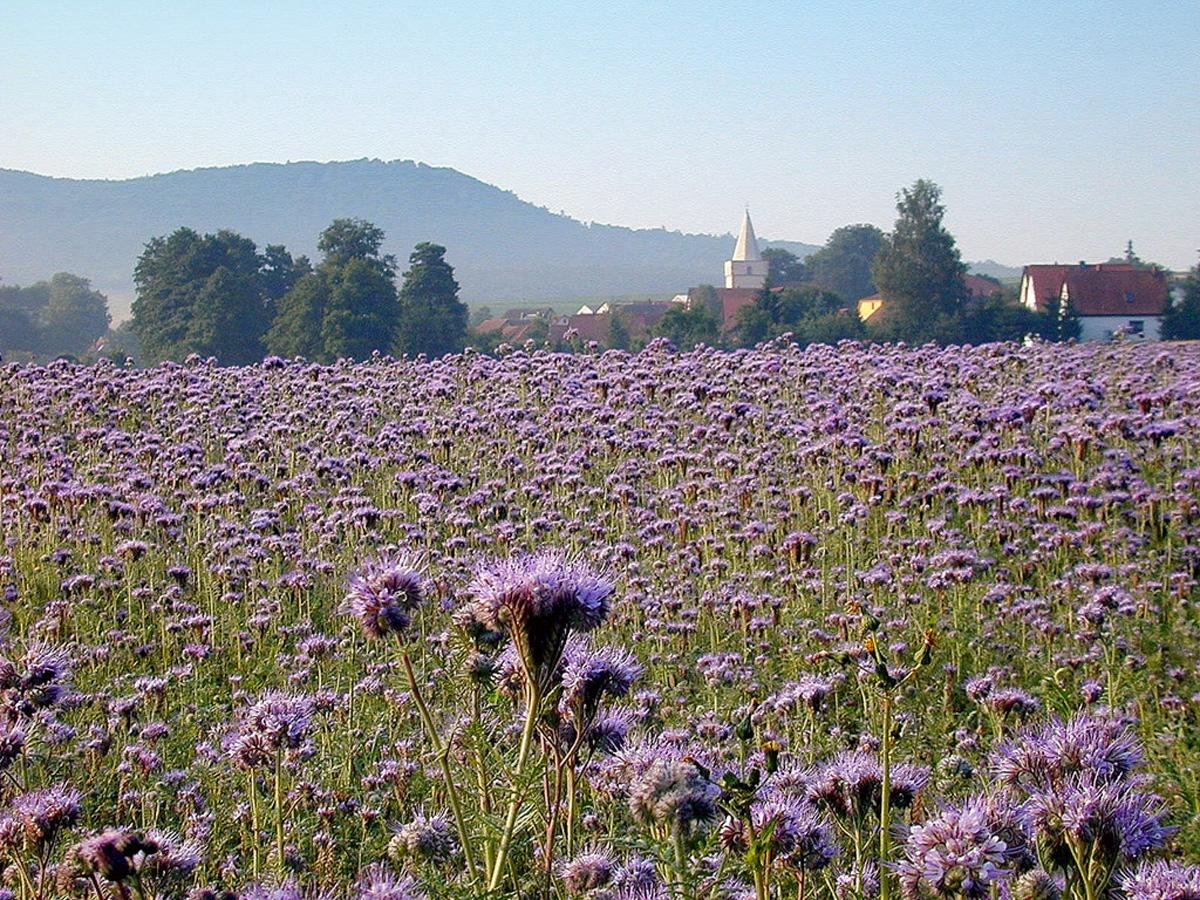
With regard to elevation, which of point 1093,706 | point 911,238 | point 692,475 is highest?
point 911,238

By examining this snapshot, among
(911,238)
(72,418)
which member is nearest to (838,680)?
(72,418)

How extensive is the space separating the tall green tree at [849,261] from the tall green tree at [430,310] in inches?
3070

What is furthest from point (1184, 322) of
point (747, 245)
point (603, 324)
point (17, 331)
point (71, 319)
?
point (747, 245)

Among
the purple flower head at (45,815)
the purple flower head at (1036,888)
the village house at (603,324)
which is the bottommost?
the purple flower head at (45,815)

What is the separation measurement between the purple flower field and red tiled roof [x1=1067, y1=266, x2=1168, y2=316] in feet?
235

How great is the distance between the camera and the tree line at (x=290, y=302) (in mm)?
50219

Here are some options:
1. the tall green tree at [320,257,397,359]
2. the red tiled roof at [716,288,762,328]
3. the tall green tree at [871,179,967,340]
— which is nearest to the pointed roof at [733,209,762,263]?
the red tiled roof at [716,288,762,328]

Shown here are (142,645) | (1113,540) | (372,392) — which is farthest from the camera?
(372,392)

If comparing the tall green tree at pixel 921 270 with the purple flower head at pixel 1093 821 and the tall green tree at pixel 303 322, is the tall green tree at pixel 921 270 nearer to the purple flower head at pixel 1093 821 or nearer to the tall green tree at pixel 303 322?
the tall green tree at pixel 303 322

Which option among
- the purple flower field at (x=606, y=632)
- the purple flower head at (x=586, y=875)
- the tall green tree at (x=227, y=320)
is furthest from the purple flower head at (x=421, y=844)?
the tall green tree at (x=227, y=320)

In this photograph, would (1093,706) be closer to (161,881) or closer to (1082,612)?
(1082,612)

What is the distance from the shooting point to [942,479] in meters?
10.8

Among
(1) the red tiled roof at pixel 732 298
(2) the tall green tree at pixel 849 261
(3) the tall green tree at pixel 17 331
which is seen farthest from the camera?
(2) the tall green tree at pixel 849 261

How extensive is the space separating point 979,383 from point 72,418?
10.5 m
